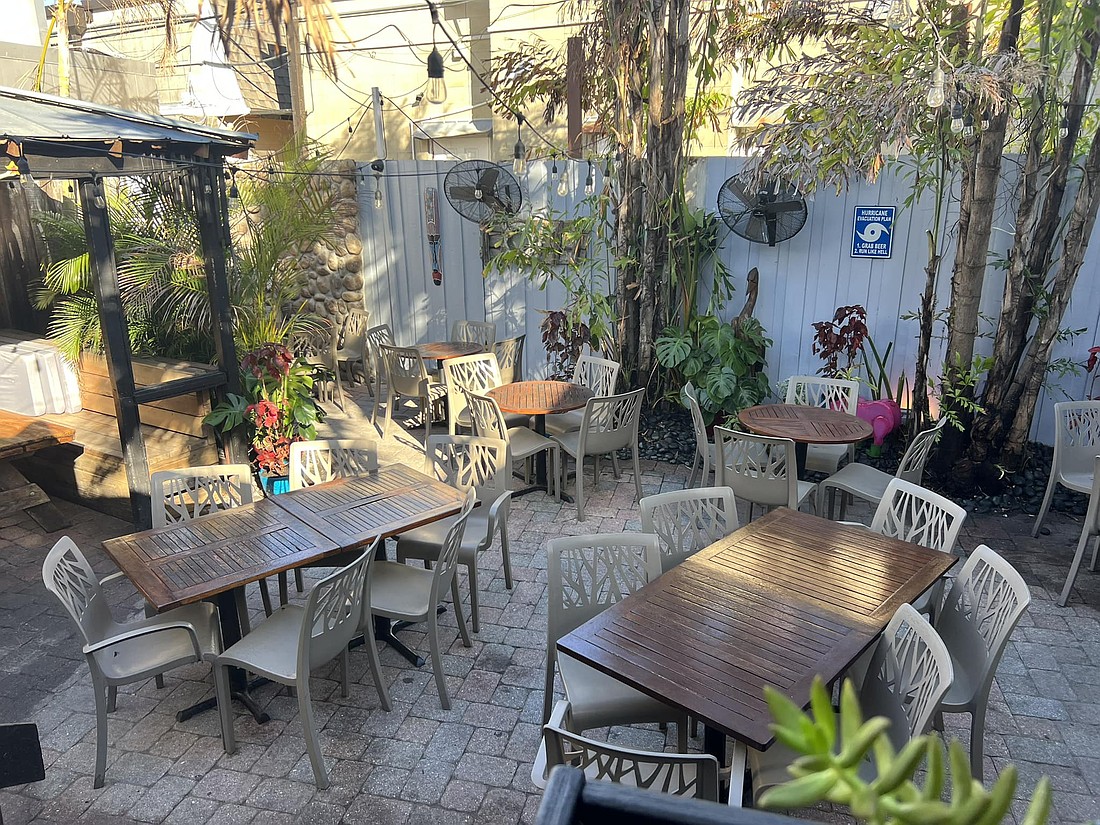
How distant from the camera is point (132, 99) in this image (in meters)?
8.48

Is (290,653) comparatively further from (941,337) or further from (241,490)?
(941,337)

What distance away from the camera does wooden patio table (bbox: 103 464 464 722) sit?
3.21 metres

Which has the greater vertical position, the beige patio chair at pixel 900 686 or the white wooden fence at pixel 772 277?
the white wooden fence at pixel 772 277

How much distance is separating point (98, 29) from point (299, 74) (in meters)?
2.69

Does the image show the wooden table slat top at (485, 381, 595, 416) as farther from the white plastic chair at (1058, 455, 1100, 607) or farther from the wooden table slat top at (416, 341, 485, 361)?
the white plastic chair at (1058, 455, 1100, 607)

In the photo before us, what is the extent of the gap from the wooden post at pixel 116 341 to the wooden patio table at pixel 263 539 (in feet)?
5.43

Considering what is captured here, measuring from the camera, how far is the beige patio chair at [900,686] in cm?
239

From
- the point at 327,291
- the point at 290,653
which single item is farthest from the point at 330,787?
the point at 327,291

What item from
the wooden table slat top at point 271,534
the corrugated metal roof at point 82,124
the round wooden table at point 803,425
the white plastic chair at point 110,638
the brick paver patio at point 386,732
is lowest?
the brick paver patio at point 386,732

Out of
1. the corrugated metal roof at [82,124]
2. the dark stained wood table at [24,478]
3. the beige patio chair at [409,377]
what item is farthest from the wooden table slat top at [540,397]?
the dark stained wood table at [24,478]

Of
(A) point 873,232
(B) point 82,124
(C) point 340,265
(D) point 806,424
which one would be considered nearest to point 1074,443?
(D) point 806,424

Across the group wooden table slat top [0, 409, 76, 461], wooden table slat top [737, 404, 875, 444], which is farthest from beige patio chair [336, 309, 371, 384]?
wooden table slat top [737, 404, 875, 444]

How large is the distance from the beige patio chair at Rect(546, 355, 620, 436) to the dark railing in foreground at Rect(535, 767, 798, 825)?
5118 mm

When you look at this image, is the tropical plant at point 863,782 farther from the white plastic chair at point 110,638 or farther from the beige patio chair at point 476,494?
the beige patio chair at point 476,494
